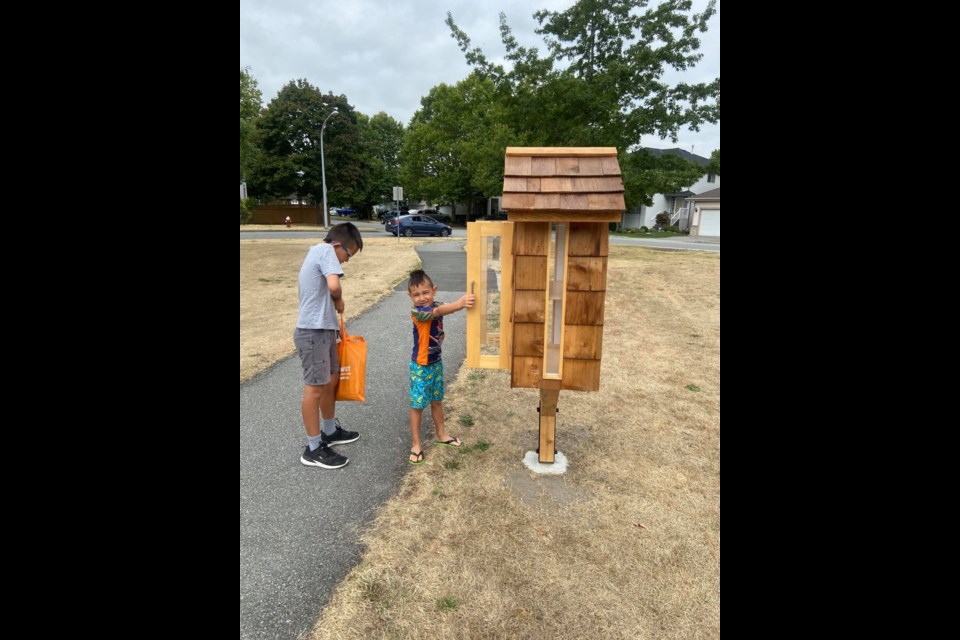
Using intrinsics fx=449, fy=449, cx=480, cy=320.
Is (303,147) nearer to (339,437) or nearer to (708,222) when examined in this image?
(708,222)

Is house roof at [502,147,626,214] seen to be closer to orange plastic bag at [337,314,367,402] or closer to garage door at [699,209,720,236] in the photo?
orange plastic bag at [337,314,367,402]

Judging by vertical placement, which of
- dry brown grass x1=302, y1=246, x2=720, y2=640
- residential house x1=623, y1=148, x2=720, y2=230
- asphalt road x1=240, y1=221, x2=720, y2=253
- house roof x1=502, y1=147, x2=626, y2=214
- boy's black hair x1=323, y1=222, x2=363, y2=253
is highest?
residential house x1=623, y1=148, x2=720, y2=230

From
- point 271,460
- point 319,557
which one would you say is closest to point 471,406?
point 271,460

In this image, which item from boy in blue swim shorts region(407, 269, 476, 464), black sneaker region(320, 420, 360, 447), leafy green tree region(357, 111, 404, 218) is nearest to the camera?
boy in blue swim shorts region(407, 269, 476, 464)

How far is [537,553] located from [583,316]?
1374 millimetres

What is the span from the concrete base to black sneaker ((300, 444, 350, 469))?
1.35 m

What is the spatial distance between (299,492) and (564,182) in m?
2.58

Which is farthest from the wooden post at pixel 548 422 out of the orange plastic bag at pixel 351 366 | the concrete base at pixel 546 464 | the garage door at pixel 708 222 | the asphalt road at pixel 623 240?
the garage door at pixel 708 222

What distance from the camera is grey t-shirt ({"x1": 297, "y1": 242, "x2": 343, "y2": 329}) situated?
2930 mm

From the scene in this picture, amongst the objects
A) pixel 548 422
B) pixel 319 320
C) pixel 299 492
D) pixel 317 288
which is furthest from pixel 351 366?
pixel 548 422

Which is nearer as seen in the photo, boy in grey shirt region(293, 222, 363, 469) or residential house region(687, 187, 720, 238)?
boy in grey shirt region(293, 222, 363, 469)

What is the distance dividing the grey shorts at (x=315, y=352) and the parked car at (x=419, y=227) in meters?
21.9

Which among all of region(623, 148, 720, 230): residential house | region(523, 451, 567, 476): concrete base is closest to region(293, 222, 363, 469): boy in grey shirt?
region(523, 451, 567, 476): concrete base

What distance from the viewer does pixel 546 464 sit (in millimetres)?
3340
